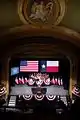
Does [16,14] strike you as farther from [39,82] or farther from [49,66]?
[39,82]

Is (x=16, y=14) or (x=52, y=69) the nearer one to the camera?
(x=16, y=14)

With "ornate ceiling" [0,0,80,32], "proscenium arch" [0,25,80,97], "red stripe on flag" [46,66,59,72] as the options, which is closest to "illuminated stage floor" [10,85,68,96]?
"red stripe on flag" [46,66,59,72]

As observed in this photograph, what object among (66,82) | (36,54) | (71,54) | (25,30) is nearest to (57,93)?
(66,82)

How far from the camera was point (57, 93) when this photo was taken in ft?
51.9

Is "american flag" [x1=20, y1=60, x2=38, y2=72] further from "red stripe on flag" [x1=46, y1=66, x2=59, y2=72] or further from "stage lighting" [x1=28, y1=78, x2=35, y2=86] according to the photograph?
"stage lighting" [x1=28, y1=78, x2=35, y2=86]

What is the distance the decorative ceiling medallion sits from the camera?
7.32 m

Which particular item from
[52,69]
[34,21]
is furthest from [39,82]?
[34,21]

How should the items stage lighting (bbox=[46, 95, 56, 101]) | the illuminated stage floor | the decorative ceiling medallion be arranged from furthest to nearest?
the illuminated stage floor → stage lighting (bbox=[46, 95, 56, 101]) → the decorative ceiling medallion

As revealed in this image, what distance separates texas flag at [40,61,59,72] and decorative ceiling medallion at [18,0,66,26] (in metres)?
7.93

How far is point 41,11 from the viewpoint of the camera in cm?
738

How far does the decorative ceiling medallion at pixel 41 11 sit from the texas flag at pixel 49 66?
7930 millimetres

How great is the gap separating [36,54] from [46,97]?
229cm

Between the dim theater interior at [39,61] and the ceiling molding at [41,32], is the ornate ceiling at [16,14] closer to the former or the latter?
the dim theater interior at [39,61]

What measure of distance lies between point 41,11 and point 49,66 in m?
8.20
